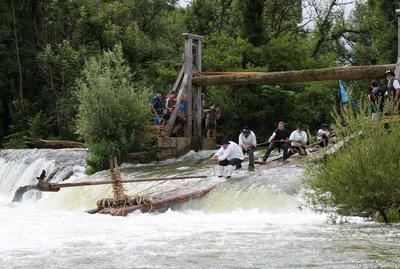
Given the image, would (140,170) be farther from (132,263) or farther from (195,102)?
(132,263)

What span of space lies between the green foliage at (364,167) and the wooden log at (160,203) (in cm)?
447

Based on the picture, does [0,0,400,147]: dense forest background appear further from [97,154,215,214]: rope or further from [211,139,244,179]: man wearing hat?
[97,154,215,214]: rope

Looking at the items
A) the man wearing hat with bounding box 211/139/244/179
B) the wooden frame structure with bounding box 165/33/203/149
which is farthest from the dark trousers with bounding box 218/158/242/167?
the wooden frame structure with bounding box 165/33/203/149

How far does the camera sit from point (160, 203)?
58.9 feet

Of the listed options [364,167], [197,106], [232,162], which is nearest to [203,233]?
[364,167]

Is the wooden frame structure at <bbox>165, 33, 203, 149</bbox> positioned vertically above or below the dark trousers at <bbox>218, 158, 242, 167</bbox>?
above

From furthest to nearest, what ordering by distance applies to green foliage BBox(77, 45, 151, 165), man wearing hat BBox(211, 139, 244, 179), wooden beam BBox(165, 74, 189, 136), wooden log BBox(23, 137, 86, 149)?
wooden log BBox(23, 137, 86, 149), wooden beam BBox(165, 74, 189, 136), green foliage BBox(77, 45, 151, 165), man wearing hat BBox(211, 139, 244, 179)

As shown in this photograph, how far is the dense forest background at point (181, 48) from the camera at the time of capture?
110 ft

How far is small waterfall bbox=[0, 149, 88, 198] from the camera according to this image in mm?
26344

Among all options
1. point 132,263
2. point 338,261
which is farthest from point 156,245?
point 338,261

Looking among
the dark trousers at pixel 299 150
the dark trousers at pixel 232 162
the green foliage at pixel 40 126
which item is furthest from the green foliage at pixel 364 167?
the green foliage at pixel 40 126

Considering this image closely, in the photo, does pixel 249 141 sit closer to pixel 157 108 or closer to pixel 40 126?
pixel 157 108

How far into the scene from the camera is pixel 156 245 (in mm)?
12844

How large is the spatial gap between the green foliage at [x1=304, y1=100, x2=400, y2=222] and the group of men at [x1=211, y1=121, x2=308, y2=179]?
4.45 m
